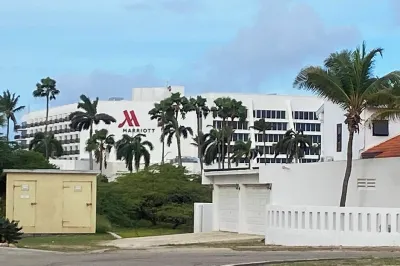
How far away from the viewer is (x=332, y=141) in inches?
1838

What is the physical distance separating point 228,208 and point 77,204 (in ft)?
22.9

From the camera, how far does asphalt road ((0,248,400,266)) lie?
A: 1894 cm

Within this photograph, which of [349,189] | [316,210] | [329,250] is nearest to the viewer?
[329,250]

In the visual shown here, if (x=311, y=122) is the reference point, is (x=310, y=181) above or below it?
below

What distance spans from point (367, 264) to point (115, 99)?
5459 inches

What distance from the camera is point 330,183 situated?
32969 mm

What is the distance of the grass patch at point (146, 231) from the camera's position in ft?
140

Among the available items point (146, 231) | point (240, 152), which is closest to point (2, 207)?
point (146, 231)

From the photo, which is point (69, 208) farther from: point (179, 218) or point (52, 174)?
point (179, 218)

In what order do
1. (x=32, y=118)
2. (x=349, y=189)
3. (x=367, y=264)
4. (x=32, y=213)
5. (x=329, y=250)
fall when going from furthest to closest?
(x=32, y=118) < (x=32, y=213) < (x=349, y=189) < (x=329, y=250) < (x=367, y=264)

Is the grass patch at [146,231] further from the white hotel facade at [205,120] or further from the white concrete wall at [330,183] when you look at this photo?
the white hotel facade at [205,120]

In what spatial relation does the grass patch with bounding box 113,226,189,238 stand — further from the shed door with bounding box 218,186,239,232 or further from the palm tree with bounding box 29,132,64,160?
the palm tree with bounding box 29,132,64,160

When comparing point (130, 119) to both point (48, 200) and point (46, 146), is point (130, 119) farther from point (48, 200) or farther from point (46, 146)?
point (48, 200)

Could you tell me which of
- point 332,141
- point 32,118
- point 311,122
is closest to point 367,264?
point 332,141
